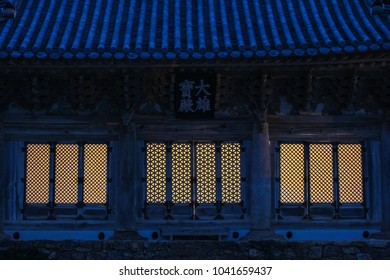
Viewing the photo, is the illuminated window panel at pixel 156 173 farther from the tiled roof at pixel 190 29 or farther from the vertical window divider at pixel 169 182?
the tiled roof at pixel 190 29

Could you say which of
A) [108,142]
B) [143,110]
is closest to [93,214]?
[108,142]

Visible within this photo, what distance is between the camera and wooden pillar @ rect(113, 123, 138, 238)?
9406 millimetres

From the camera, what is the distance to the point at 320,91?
31.5ft

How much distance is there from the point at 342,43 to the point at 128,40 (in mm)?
3892

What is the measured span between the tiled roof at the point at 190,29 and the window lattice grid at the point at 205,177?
7.29 feet

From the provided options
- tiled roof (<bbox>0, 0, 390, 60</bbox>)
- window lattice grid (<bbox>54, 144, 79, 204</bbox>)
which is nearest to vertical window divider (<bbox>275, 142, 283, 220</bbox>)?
tiled roof (<bbox>0, 0, 390, 60</bbox>)

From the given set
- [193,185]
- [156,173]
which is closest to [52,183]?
[156,173]

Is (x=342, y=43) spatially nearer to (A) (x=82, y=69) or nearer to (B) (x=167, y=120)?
(B) (x=167, y=120)

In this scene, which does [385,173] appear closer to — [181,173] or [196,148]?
[196,148]

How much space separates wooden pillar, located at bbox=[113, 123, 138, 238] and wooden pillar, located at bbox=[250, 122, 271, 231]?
237cm

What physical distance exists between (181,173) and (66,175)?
232 centimetres

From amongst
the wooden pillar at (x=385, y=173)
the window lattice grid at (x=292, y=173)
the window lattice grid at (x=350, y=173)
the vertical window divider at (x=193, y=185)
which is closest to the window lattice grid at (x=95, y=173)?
the vertical window divider at (x=193, y=185)

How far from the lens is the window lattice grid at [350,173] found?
9594mm

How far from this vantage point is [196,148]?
961cm
